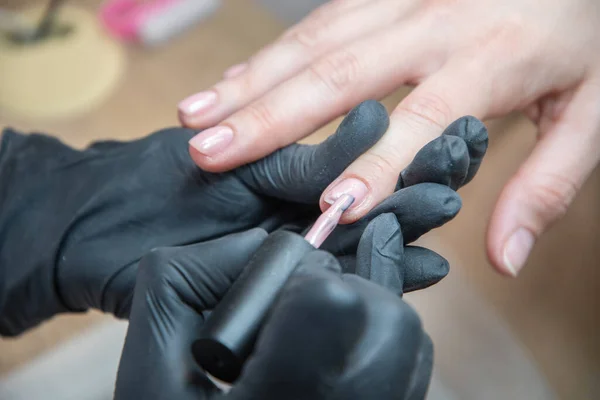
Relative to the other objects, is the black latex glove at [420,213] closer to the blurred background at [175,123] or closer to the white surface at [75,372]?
the blurred background at [175,123]

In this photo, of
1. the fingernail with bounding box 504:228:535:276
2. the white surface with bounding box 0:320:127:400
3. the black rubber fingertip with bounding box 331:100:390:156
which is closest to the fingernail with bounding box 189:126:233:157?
the black rubber fingertip with bounding box 331:100:390:156

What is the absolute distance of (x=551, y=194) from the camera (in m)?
A: 0.65

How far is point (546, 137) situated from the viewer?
70cm

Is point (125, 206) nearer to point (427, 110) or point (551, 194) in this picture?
point (427, 110)

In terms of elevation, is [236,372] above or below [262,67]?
below

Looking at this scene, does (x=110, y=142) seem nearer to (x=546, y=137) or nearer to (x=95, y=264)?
(x=95, y=264)

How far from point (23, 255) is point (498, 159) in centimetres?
86

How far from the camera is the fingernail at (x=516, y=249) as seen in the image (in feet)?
2.09

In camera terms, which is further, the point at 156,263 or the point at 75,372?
the point at 75,372

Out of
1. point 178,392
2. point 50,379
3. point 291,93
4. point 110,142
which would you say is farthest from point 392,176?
point 50,379

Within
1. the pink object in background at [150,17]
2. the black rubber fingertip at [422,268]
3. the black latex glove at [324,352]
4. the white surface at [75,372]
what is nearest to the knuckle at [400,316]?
the black latex glove at [324,352]

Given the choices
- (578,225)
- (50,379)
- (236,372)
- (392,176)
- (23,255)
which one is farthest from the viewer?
(578,225)

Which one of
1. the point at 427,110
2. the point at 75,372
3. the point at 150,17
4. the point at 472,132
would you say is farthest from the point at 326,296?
the point at 150,17

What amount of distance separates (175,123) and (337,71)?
73 cm
